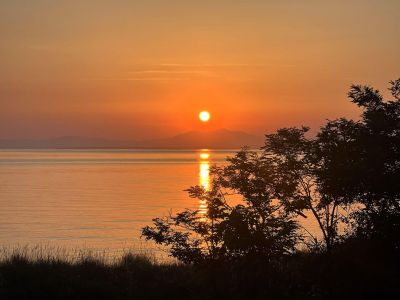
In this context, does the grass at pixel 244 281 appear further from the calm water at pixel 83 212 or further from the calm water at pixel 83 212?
the calm water at pixel 83 212

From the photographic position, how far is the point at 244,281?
611 inches

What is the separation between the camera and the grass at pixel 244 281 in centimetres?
1551

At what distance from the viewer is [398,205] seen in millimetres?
17141

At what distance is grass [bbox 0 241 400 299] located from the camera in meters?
15.5

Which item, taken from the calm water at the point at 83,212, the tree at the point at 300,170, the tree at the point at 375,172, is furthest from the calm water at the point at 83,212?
the tree at the point at 375,172

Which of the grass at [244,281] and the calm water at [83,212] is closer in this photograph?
the grass at [244,281]

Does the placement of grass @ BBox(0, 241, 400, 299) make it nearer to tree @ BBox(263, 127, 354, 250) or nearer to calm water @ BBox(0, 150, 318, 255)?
tree @ BBox(263, 127, 354, 250)

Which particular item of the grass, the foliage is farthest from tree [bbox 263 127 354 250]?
the grass

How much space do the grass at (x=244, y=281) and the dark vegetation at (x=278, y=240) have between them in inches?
1.1

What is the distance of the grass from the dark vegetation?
0.03 m

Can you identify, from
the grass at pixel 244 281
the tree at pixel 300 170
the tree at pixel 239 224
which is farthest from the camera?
the tree at pixel 300 170

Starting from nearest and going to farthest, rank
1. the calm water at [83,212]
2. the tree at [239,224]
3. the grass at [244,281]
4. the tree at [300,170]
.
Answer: the grass at [244,281], the tree at [239,224], the tree at [300,170], the calm water at [83,212]

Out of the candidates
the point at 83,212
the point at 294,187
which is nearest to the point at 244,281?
the point at 294,187

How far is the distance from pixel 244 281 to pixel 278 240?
1.67 metres
